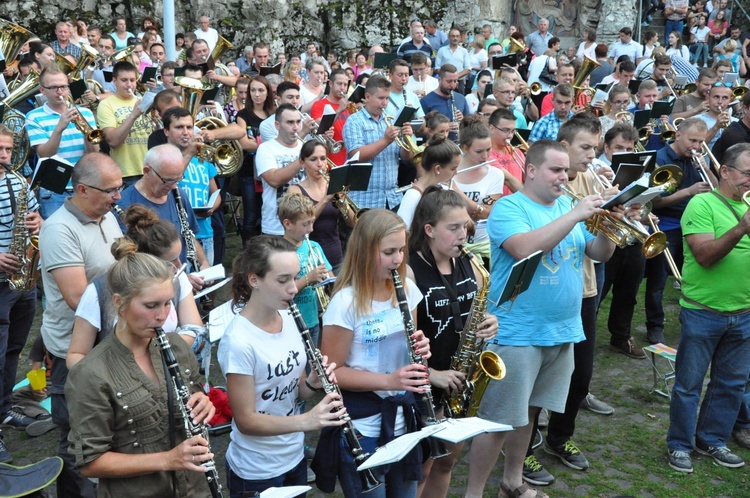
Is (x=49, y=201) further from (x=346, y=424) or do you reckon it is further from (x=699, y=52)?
(x=699, y=52)

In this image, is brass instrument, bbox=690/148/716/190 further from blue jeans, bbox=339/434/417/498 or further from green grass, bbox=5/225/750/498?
blue jeans, bbox=339/434/417/498

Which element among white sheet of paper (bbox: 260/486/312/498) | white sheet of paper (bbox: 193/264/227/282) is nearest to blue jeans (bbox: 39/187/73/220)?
white sheet of paper (bbox: 193/264/227/282)

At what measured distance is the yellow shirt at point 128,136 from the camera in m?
7.69

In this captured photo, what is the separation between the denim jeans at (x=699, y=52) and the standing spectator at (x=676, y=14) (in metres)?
0.77

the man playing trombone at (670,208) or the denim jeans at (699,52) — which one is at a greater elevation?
the denim jeans at (699,52)

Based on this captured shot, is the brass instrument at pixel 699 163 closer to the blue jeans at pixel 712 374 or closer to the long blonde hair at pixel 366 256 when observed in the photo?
the blue jeans at pixel 712 374

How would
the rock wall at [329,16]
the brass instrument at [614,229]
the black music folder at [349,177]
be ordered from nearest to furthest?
the brass instrument at [614,229] → the black music folder at [349,177] → the rock wall at [329,16]

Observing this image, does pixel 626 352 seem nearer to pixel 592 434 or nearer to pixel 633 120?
pixel 592 434

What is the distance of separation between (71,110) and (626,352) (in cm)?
574

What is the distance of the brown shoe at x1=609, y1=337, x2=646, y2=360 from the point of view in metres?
7.30

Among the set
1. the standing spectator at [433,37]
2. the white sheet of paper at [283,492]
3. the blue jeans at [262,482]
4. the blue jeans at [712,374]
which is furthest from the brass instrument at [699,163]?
the standing spectator at [433,37]

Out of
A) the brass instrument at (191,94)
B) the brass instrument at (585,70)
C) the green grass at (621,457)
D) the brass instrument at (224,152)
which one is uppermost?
the brass instrument at (585,70)

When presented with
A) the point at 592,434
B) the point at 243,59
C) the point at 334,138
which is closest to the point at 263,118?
the point at 334,138

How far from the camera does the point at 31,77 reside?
845 cm
